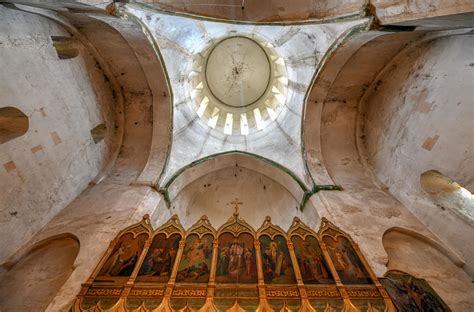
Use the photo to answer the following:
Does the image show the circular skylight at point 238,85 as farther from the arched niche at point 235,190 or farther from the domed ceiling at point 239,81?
the arched niche at point 235,190

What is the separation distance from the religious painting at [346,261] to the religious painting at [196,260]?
2.40 meters

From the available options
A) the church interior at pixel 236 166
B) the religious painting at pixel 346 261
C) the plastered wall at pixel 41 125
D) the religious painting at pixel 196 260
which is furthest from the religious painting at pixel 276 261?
the plastered wall at pixel 41 125

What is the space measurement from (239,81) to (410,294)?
1189 cm

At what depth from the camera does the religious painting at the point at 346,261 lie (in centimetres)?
432

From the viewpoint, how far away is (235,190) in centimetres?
1077

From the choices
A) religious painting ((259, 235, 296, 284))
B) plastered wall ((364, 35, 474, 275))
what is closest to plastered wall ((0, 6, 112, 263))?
religious painting ((259, 235, 296, 284))

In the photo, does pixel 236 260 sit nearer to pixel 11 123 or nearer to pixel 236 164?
pixel 11 123

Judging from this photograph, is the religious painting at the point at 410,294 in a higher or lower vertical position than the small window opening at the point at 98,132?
lower

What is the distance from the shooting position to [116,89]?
846cm

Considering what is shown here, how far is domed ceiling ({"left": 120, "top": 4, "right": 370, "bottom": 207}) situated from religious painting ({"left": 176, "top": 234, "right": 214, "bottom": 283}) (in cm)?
351

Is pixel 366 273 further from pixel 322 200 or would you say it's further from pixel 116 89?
pixel 116 89

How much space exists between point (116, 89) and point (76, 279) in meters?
6.10

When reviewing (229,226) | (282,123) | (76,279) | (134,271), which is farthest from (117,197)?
(282,123)

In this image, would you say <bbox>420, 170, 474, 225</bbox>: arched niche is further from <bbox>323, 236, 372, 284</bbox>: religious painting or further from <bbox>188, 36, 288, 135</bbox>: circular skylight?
<bbox>188, 36, 288, 135</bbox>: circular skylight
